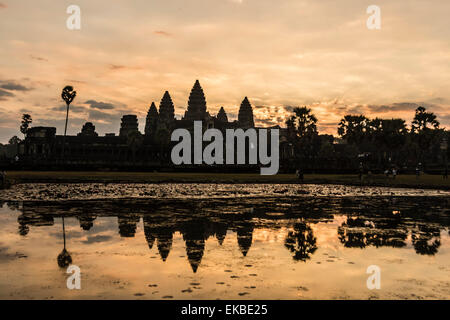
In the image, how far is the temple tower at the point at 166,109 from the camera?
582 ft

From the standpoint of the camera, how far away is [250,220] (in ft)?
56.1

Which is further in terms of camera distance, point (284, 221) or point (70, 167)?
point (70, 167)

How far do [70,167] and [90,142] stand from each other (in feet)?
213

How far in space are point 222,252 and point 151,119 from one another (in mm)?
183319

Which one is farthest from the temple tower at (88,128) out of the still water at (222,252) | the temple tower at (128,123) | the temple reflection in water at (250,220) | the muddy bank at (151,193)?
the still water at (222,252)

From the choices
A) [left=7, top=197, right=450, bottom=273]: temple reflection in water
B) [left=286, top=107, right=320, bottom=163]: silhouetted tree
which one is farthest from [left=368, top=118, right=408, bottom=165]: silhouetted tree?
[left=7, top=197, right=450, bottom=273]: temple reflection in water

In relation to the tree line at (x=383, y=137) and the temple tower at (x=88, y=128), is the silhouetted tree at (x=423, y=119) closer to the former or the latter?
the tree line at (x=383, y=137)

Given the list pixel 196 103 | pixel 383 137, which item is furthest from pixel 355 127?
pixel 196 103

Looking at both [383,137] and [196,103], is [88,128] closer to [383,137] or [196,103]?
[196,103]

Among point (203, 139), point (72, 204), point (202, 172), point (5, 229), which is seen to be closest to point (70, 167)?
point (202, 172)

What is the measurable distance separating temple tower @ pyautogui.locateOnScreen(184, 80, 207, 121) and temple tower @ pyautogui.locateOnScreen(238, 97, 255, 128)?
764 inches

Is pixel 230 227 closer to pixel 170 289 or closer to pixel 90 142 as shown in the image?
pixel 170 289

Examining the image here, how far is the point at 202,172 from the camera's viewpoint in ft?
204

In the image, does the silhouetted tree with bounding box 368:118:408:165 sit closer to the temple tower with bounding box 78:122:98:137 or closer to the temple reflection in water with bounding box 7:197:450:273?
the temple reflection in water with bounding box 7:197:450:273
